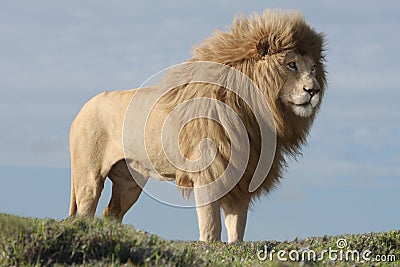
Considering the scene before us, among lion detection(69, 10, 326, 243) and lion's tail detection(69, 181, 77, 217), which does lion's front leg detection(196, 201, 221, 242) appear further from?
lion's tail detection(69, 181, 77, 217)

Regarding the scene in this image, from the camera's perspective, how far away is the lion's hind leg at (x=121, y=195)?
955cm

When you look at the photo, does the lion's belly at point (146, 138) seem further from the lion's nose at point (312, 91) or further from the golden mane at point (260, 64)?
the lion's nose at point (312, 91)

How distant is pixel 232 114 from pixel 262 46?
2.75ft

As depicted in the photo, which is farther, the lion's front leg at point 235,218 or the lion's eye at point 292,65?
the lion's front leg at point 235,218

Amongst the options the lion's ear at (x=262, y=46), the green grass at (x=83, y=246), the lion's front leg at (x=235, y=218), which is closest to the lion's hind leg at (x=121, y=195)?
the lion's front leg at (x=235, y=218)

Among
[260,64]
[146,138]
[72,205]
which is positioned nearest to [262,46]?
[260,64]

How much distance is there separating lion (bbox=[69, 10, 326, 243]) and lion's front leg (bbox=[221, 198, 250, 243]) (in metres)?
0.01

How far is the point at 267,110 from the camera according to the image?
A: 317 inches

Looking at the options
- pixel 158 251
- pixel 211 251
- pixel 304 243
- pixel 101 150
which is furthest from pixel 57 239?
pixel 101 150

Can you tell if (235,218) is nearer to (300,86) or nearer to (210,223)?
(210,223)

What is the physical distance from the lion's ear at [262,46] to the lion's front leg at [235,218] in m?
1.70

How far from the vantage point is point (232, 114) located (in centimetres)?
791

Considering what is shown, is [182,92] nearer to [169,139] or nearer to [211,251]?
[169,139]

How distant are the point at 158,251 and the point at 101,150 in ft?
14.4
